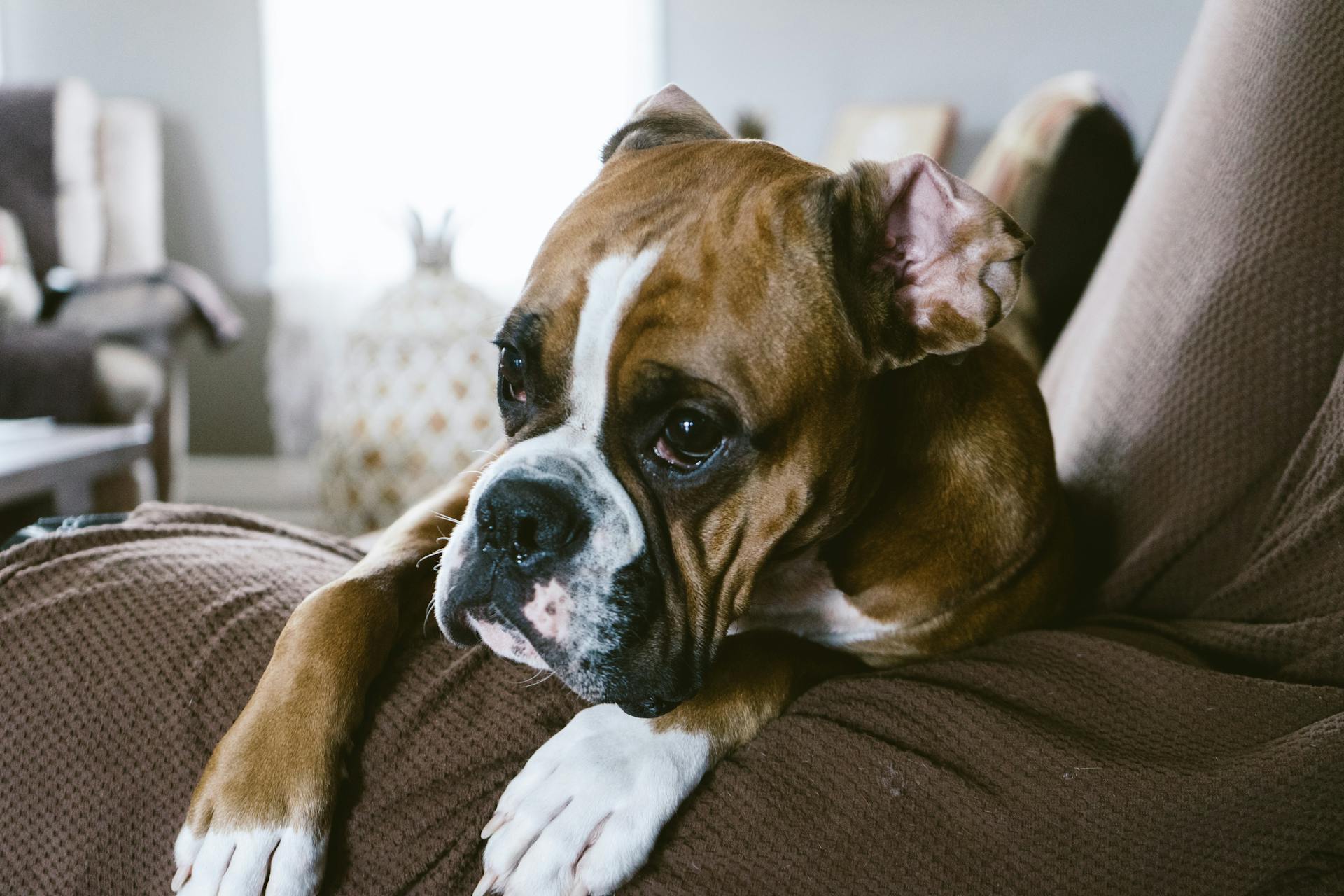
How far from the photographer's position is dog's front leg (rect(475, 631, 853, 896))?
3.00ft

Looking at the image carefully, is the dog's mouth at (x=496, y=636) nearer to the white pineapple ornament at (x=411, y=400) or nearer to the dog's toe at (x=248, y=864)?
the dog's toe at (x=248, y=864)

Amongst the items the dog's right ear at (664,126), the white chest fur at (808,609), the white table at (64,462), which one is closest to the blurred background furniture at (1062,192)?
the dog's right ear at (664,126)

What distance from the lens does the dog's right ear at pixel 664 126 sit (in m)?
1.41

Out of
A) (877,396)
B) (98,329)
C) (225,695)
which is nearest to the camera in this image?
(225,695)

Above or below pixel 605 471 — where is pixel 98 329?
below

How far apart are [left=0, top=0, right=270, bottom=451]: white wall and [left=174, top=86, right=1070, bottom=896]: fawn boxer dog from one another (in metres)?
4.39

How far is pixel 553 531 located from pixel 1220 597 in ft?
2.62

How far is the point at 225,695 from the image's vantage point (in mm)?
1025

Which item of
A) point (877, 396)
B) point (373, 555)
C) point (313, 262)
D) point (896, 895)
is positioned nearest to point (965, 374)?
point (877, 396)

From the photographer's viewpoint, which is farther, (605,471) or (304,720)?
(605,471)

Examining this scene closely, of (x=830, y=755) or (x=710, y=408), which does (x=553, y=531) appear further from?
(x=830, y=755)

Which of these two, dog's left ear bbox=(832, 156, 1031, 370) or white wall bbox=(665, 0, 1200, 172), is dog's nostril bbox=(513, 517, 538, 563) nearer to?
dog's left ear bbox=(832, 156, 1031, 370)

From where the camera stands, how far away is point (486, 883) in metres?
0.91

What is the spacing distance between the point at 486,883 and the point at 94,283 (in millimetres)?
4081
